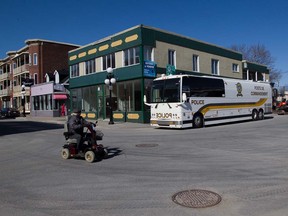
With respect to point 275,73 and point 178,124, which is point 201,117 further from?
point 275,73

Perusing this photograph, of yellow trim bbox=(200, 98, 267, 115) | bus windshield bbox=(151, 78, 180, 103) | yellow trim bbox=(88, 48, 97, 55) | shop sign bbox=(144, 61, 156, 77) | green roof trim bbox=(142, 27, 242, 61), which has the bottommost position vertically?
yellow trim bbox=(200, 98, 267, 115)

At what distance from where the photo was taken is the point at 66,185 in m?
6.29

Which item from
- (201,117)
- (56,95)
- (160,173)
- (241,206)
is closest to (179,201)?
(241,206)

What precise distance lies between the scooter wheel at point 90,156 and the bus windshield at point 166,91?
1001 centimetres

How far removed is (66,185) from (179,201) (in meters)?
2.52

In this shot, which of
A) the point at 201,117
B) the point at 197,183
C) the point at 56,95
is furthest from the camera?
the point at 56,95

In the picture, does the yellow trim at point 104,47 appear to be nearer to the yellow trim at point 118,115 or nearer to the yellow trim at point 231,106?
the yellow trim at point 118,115

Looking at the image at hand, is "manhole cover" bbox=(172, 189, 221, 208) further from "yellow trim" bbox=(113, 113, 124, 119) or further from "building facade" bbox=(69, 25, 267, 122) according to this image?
"yellow trim" bbox=(113, 113, 124, 119)

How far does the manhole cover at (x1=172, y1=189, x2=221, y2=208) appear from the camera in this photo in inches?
194

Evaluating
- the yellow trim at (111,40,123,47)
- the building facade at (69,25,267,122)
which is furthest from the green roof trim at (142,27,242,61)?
the yellow trim at (111,40,123,47)

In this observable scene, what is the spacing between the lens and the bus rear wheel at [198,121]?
18.7 metres

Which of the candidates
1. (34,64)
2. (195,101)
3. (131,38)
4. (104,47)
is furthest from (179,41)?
(34,64)

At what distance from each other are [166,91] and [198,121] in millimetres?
2813

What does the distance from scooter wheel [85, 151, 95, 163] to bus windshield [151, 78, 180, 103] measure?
10013mm
